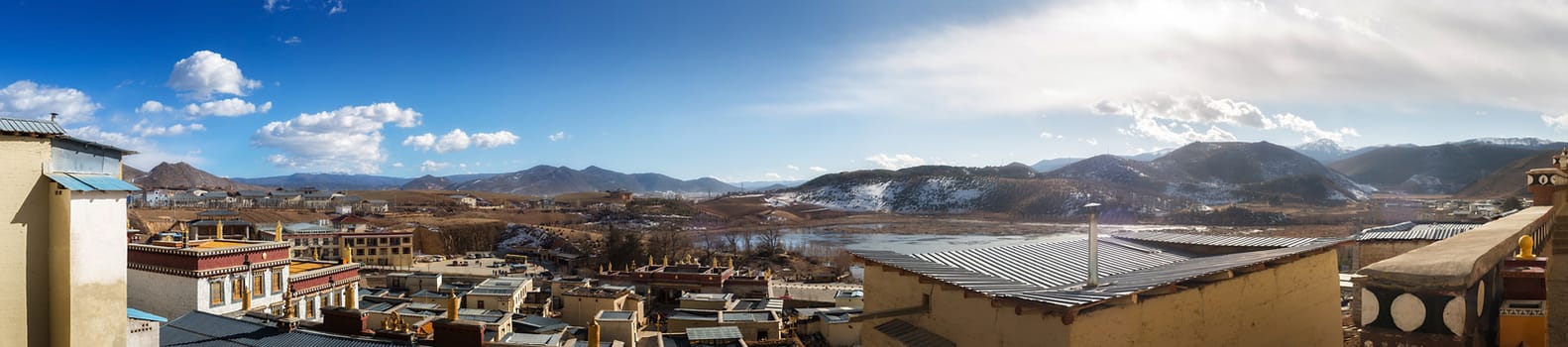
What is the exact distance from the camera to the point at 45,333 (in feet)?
18.8

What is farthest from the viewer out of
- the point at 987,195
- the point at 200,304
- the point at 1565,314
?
the point at 987,195

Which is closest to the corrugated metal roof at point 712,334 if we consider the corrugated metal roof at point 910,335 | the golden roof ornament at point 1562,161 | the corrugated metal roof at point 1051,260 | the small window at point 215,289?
the small window at point 215,289

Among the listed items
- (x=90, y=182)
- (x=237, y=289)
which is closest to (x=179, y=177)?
(x=237, y=289)

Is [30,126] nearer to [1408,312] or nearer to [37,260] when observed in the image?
[37,260]

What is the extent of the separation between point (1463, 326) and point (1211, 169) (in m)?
147

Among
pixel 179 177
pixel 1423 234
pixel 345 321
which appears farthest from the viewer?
pixel 179 177

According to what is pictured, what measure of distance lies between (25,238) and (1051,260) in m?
8.70

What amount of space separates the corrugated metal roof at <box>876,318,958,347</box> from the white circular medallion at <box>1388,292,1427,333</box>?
3.50m

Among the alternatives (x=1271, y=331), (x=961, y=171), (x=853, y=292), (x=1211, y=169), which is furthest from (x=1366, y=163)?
(x=1271, y=331)

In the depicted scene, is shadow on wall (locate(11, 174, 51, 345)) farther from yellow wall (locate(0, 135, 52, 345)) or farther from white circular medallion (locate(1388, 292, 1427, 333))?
white circular medallion (locate(1388, 292, 1427, 333))

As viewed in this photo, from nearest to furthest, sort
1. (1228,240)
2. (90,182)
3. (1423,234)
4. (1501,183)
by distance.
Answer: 1. (90,182)
2. (1228,240)
3. (1423,234)
4. (1501,183)

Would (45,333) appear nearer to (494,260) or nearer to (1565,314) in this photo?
(1565,314)

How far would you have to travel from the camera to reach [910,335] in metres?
7.36

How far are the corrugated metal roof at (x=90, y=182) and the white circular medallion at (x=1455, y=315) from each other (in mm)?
8283
